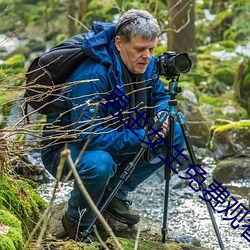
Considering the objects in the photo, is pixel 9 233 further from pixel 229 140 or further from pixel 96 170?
pixel 229 140

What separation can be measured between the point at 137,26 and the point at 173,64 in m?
0.29

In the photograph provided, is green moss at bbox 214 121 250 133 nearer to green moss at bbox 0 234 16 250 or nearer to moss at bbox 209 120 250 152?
moss at bbox 209 120 250 152

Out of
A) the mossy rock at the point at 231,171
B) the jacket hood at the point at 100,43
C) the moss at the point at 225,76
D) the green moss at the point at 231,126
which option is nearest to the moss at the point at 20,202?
the jacket hood at the point at 100,43

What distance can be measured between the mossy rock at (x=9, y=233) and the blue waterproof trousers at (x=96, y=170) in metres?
0.62

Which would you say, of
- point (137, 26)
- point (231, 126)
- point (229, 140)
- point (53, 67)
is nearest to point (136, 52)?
point (137, 26)

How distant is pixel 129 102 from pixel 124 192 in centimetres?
68

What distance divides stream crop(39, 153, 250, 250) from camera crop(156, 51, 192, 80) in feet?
3.66

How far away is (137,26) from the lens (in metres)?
3.34

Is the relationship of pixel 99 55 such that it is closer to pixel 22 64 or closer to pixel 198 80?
pixel 198 80

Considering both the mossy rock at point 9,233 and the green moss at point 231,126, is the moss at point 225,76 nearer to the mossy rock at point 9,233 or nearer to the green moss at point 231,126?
the green moss at point 231,126

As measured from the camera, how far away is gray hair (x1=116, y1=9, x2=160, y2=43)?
11.0 ft

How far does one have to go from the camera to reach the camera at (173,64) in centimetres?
332

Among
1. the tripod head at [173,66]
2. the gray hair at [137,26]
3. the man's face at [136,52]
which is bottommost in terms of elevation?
the tripod head at [173,66]

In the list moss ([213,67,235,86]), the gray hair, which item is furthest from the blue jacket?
moss ([213,67,235,86])
